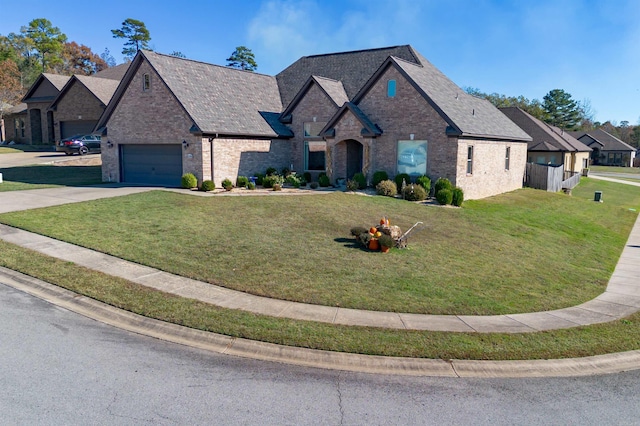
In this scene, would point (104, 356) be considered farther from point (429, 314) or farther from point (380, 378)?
point (429, 314)

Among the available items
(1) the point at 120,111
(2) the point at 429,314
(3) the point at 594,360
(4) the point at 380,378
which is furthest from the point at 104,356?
(1) the point at 120,111

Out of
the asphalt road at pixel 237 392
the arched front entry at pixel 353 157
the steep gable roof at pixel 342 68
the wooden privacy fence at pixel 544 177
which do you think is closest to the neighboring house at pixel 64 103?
the steep gable roof at pixel 342 68

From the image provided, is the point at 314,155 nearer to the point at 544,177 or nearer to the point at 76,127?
the point at 544,177

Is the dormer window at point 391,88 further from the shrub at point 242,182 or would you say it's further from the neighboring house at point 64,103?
the neighboring house at point 64,103

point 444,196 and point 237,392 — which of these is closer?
point 237,392

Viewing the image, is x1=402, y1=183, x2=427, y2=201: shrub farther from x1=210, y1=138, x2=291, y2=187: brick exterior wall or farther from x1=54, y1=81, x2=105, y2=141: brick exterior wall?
x1=54, y1=81, x2=105, y2=141: brick exterior wall

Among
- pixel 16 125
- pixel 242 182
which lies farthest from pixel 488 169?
pixel 16 125
